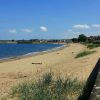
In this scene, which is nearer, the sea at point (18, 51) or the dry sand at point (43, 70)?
the dry sand at point (43, 70)

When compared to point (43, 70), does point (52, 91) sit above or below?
above

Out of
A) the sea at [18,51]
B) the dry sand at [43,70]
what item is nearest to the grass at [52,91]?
the dry sand at [43,70]

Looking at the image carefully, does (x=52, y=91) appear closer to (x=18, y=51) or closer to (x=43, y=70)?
(x=43, y=70)

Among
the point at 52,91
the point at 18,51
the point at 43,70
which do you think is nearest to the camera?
the point at 52,91

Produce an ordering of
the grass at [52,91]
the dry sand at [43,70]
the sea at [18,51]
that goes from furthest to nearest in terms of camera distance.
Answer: the sea at [18,51], the dry sand at [43,70], the grass at [52,91]

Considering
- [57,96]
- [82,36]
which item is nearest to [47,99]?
[57,96]

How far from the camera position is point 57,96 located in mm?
7480

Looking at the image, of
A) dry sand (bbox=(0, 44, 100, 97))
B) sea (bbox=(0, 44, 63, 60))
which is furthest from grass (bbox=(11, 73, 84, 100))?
sea (bbox=(0, 44, 63, 60))

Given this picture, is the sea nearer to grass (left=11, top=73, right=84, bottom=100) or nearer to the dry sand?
the dry sand

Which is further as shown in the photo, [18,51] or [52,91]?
[18,51]

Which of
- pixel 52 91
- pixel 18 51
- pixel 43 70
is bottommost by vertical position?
pixel 18 51

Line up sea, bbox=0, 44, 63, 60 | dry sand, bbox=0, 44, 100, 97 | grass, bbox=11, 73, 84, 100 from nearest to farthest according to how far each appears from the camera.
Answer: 1. grass, bbox=11, 73, 84, 100
2. dry sand, bbox=0, 44, 100, 97
3. sea, bbox=0, 44, 63, 60

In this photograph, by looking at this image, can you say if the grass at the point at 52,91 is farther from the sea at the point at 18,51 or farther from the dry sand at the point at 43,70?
the sea at the point at 18,51

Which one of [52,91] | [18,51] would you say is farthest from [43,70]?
[18,51]
